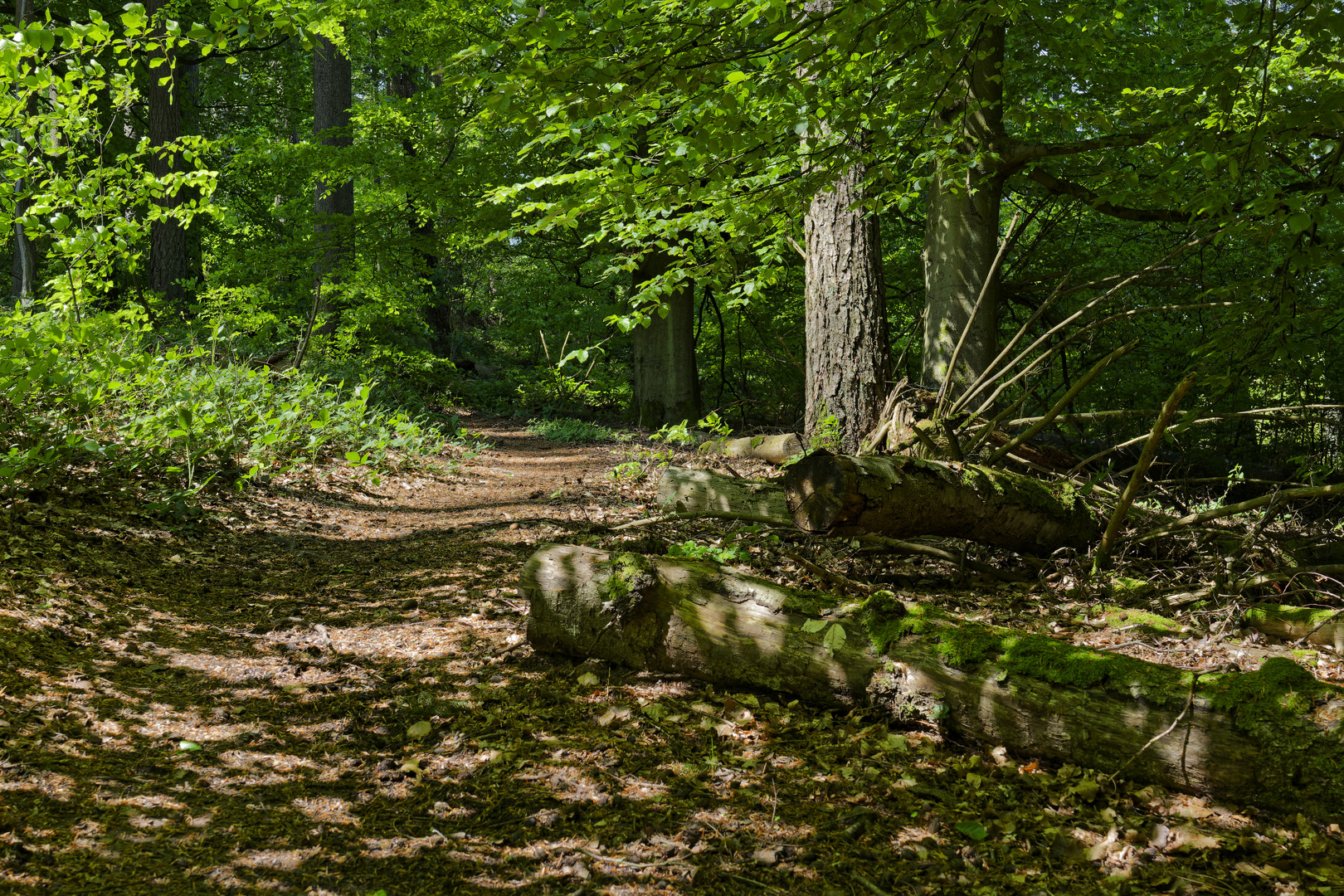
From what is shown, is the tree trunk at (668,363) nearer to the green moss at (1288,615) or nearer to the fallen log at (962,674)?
the fallen log at (962,674)

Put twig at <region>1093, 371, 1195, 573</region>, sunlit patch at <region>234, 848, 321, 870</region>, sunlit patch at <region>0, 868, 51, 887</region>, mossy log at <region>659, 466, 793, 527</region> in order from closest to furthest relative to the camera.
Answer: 1. sunlit patch at <region>0, 868, 51, 887</region>
2. sunlit patch at <region>234, 848, 321, 870</region>
3. twig at <region>1093, 371, 1195, 573</region>
4. mossy log at <region>659, 466, 793, 527</region>

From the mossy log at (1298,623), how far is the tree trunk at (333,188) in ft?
37.8

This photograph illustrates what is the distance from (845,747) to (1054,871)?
2.65 ft

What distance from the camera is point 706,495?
5.88m

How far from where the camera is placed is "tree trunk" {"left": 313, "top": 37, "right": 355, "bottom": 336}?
11750 millimetres

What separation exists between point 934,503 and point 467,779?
9.10 ft

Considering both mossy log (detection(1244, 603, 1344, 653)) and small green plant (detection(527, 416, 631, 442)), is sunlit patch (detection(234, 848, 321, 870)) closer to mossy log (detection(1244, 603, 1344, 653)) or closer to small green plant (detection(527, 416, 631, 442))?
mossy log (detection(1244, 603, 1344, 653))

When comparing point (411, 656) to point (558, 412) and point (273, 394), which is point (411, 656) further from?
point (558, 412)

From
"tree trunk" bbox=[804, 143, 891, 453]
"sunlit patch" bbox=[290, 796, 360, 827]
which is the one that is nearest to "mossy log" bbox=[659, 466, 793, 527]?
"tree trunk" bbox=[804, 143, 891, 453]

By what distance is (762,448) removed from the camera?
9.09 m

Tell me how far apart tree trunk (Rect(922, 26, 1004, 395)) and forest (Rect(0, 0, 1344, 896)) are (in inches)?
1.5

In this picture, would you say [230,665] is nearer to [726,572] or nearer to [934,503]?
[726,572]

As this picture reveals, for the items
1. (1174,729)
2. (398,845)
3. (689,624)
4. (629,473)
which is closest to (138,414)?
(629,473)

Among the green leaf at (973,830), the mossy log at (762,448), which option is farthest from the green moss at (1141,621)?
the mossy log at (762,448)
